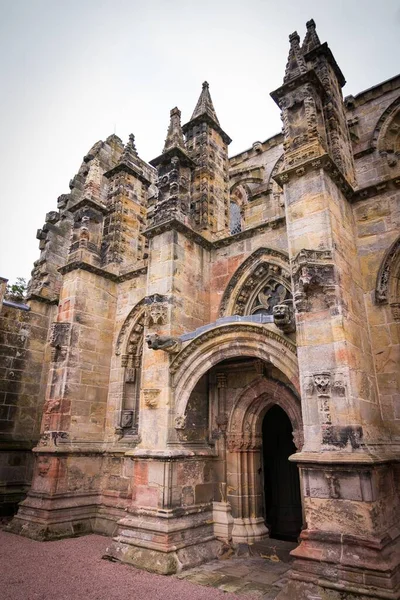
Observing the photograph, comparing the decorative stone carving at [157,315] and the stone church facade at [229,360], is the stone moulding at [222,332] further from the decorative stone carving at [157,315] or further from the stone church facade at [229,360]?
the decorative stone carving at [157,315]

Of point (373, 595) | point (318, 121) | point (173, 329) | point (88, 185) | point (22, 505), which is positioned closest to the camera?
point (373, 595)

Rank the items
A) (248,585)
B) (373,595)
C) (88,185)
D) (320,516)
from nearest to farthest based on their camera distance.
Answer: (373,595) → (320,516) → (248,585) → (88,185)

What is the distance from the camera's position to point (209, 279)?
9.20 m

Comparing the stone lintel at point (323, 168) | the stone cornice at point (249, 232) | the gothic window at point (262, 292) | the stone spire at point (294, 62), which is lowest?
the gothic window at point (262, 292)

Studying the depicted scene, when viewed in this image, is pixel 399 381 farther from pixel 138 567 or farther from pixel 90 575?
pixel 90 575

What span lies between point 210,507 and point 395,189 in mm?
6420

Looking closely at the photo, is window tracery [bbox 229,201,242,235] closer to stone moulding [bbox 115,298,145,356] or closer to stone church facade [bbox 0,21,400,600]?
stone church facade [bbox 0,21,400,600]

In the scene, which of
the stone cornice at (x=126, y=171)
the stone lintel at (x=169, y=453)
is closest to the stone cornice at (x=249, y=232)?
the stone lintel at (x=169, y=453)

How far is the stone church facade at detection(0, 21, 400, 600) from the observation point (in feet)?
17.2

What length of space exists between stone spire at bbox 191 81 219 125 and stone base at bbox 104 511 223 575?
30.4ft

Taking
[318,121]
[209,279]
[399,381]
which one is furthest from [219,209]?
[399,381]

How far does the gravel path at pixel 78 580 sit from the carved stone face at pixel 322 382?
276 centimetres

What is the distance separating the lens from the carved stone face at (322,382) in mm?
5320

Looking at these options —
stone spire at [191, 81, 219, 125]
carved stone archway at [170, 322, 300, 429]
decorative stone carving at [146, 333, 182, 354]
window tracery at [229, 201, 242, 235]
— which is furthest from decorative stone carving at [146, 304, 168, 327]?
window tracery at [229, 201, 242, 235]
